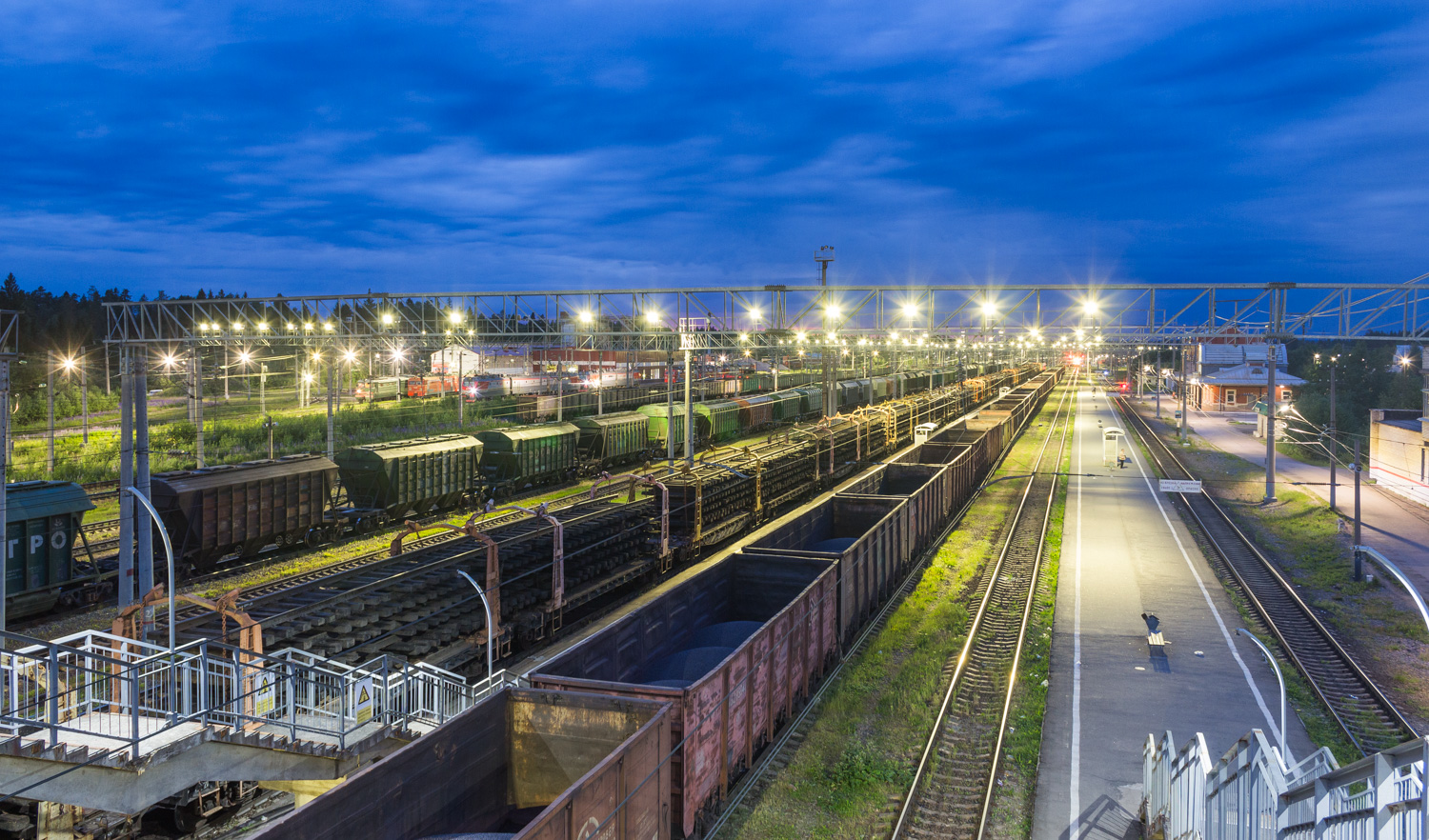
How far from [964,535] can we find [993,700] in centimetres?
1602

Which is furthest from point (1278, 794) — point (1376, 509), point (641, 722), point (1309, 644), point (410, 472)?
point (1376, 509)

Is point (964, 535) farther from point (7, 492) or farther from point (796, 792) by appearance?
point (7, 492)

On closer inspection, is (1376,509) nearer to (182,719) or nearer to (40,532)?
(182,719)

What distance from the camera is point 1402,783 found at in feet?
20.3

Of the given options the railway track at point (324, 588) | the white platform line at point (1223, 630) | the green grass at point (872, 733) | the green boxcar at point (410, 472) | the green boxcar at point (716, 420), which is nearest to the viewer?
the green grass at point (872, 733)

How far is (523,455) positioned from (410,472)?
22.5ft

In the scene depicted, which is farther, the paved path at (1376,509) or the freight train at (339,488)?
the paved path at (1376,509)

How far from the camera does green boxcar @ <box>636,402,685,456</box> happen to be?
1914 inches

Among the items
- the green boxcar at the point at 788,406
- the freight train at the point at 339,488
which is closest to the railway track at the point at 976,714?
the freight train at the point at 339,488

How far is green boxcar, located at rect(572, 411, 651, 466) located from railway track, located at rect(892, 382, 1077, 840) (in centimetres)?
2145

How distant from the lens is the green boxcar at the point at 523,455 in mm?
36094

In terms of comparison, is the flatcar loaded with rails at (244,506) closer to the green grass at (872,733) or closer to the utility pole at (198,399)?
the utility pole at (198,399)

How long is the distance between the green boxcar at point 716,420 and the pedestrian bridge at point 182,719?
37.9 metres

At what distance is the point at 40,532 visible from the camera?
63.9 ft
